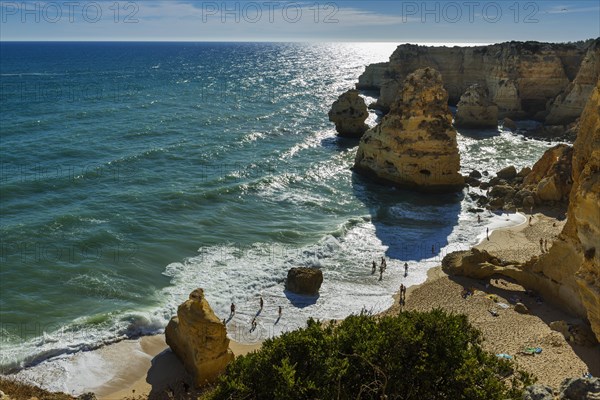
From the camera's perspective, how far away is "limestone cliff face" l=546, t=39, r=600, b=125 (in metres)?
53.8

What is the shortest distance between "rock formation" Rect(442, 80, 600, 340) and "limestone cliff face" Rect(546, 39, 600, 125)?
35.3 meters

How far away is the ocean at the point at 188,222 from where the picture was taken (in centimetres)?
2392

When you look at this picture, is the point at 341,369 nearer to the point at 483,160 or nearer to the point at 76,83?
the point at 483,160

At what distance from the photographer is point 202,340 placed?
18.8 metres

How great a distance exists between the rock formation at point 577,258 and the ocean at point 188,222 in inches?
134

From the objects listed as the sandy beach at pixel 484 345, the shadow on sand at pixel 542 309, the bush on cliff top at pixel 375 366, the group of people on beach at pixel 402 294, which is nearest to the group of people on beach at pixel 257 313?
the sandy beach at pixel 484 345

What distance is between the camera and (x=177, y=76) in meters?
117

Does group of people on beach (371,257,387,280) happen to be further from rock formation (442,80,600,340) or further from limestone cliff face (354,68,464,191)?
limestone cliff face (354,68,464,191)

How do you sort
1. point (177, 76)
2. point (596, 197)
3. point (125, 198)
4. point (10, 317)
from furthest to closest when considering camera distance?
1. point (177, 76)
2. point (125, 198)
3. point (10, 317)
4. point (596, 197)

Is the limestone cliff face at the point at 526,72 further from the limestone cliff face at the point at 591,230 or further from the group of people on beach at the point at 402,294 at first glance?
the limestone cliff face at the point at 591,230

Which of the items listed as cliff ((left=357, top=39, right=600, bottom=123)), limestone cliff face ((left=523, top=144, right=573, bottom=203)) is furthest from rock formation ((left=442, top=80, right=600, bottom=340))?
cliff ((left=357, top=39, right=600, bottom=123))

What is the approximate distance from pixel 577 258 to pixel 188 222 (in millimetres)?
22209

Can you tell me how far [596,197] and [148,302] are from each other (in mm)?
18758

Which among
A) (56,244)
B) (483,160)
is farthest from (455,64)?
(56,244)
